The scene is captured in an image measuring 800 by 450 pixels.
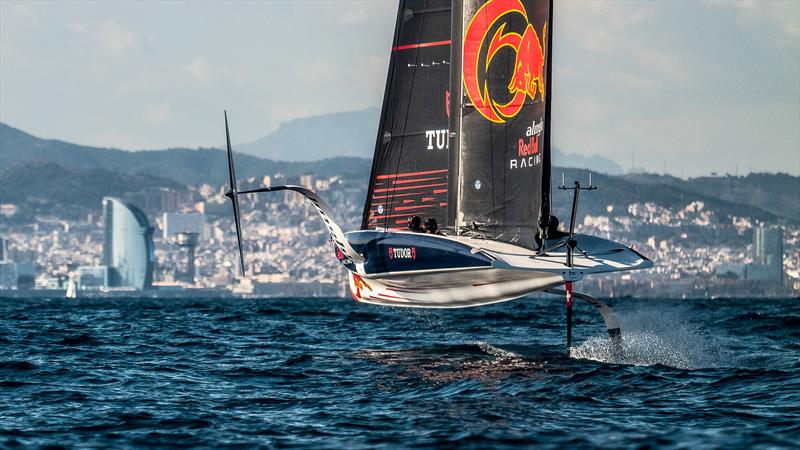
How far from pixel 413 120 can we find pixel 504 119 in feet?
13.7

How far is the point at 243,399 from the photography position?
20.6m

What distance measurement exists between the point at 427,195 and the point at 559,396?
419 inches

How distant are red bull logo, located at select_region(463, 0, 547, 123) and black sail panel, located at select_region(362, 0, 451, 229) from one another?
2.73 metres

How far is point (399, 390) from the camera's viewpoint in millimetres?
21656

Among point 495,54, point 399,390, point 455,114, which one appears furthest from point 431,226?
point 399,390

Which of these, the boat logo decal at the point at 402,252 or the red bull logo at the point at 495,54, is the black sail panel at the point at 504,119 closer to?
the red bull logo at the point at 495,54

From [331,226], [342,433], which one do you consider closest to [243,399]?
[342,433]

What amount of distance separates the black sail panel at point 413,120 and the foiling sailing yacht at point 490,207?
0.52 m

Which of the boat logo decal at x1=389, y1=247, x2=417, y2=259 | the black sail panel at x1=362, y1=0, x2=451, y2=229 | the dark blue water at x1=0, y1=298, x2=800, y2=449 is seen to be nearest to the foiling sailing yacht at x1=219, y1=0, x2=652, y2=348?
the boat logo decal at x1=389, y1=247, x2=417, y2=259

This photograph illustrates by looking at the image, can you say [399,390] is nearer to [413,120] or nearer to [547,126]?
[547,126]

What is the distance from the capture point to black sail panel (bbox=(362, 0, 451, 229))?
30719 millimetres

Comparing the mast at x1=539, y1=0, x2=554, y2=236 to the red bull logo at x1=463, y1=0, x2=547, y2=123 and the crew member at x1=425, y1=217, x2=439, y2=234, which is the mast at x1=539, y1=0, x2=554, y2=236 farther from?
the crew member at x1=425, y1=217, x2=439, y2=234

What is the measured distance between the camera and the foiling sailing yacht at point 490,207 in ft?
85.8

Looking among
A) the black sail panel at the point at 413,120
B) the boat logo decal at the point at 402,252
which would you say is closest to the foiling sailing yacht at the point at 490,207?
the boat logo decal at the point at 402,252
